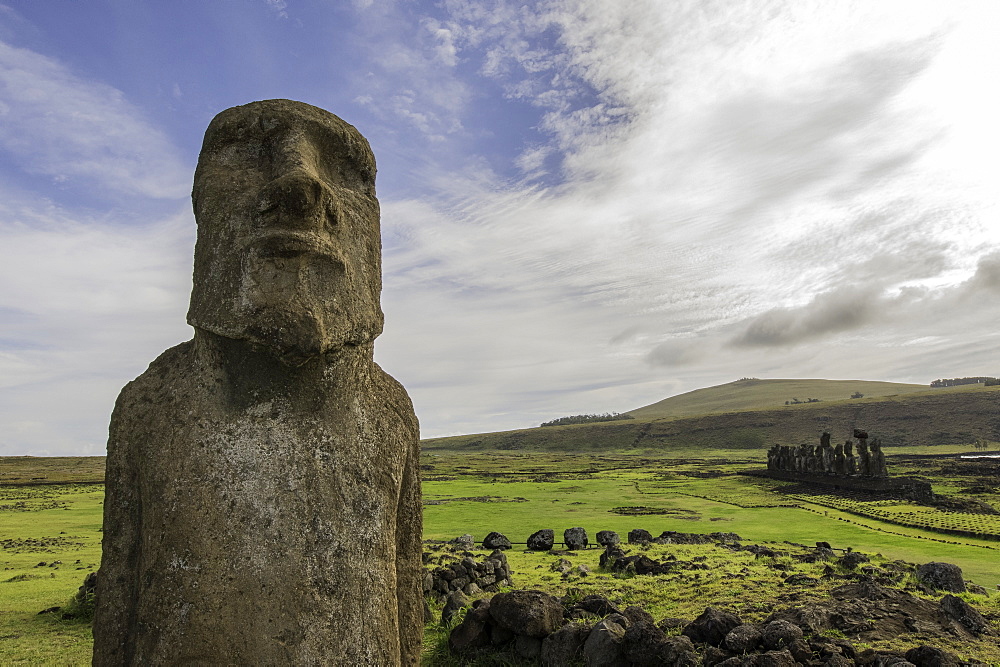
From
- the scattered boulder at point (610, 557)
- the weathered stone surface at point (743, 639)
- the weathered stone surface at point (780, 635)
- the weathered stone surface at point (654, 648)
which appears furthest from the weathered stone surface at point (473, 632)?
the scattered boulder at point (610, 557)

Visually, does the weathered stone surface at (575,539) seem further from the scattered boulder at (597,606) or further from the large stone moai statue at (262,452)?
the large stone moai statue at (262,452)

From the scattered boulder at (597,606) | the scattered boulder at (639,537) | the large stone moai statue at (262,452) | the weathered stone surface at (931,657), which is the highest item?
the large stone moai statue at (262,452)

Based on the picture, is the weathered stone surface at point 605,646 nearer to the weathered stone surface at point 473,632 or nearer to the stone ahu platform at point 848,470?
the weathered stone surface at point 473,632

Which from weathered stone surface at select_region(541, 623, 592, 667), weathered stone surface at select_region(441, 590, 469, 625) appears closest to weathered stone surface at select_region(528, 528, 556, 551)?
weathered stone surface at select_region(441, 590, 469, 625)

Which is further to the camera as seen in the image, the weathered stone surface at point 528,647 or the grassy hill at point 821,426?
the grassy hill at point 821,426

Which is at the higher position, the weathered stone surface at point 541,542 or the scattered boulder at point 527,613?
the scattered boulder at point 527,613

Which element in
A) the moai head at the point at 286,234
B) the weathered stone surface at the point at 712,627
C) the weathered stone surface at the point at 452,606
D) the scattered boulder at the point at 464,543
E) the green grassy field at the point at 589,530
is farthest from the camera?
the scattered boulder at the point at 464,543

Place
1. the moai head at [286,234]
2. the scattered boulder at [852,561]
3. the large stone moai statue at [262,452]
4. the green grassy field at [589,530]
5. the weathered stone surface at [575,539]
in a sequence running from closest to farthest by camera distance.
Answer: the large stone moai statue at [262,452], the moai head at [286,234], the green grassy field at [589,530], the scattered boulder at [852,561], the weathered stone surface at [575,539]

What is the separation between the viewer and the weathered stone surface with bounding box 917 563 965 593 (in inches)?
346

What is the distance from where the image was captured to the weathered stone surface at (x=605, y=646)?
21.8ft

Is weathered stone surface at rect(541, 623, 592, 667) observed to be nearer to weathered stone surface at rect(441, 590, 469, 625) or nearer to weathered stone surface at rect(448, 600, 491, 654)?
weathered stone surface at rect(448, 600, 491, 654)

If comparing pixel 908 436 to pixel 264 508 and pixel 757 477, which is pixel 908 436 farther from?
pixel 264 508

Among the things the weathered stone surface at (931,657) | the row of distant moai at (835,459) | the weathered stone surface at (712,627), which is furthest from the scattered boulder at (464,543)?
the row of distant moai at (835,459)

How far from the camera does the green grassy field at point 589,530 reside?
9211 mm
